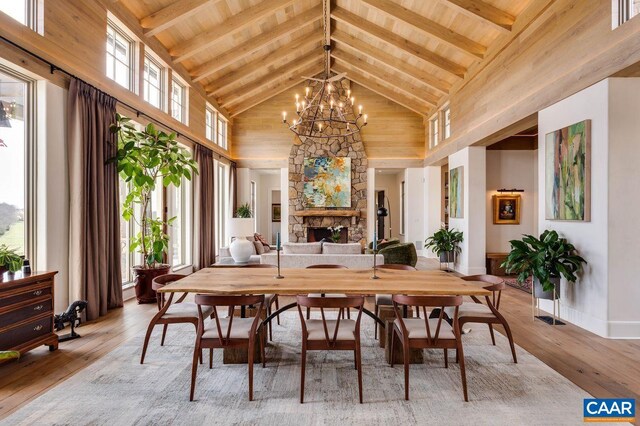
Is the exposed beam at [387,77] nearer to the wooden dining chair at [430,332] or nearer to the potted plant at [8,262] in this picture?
the wooden dining chair at [430,332]

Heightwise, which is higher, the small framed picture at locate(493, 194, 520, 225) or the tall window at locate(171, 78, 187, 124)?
the tall window at locate(171, 78, 187, 124)

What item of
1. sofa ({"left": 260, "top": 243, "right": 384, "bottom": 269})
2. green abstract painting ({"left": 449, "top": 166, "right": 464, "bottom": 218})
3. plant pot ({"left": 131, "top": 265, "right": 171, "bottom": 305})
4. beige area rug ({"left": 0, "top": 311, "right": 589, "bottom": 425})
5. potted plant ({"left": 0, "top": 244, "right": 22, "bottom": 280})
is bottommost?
beige area rug ({"left": 0, "top": 311, "right": 589, "bottom": 425})

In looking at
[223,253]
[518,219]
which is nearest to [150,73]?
[223,253]

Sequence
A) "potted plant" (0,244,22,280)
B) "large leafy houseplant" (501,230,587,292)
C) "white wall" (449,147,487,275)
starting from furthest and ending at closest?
"white wall" (449,147,487,275) < "large leafy houseplant" (501,230,587,292) < "potted plant" (0,244,22,280)

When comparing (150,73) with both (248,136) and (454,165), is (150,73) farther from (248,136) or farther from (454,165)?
(454,165)

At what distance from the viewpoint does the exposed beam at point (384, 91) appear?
10.2 meters

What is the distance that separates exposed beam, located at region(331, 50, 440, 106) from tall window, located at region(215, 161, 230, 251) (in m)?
4.26

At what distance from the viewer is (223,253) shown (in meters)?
6.34

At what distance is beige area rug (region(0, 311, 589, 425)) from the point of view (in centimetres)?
228

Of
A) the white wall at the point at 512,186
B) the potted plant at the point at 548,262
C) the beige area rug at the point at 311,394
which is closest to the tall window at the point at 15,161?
the beige area rug at the point at 311,394

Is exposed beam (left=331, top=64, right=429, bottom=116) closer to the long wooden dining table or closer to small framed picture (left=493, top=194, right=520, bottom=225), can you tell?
small framed picture (left=493, top=194, right=520, bottom=225)

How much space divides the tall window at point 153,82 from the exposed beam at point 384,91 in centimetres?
528

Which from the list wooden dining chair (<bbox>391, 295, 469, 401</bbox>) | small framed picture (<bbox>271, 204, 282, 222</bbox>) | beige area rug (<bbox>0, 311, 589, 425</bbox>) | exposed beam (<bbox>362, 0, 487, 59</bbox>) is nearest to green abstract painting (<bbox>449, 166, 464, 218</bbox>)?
exposed beam (<bbox>362, 0, 487, 59</bbox>)

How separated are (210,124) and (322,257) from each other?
17.9 ft
